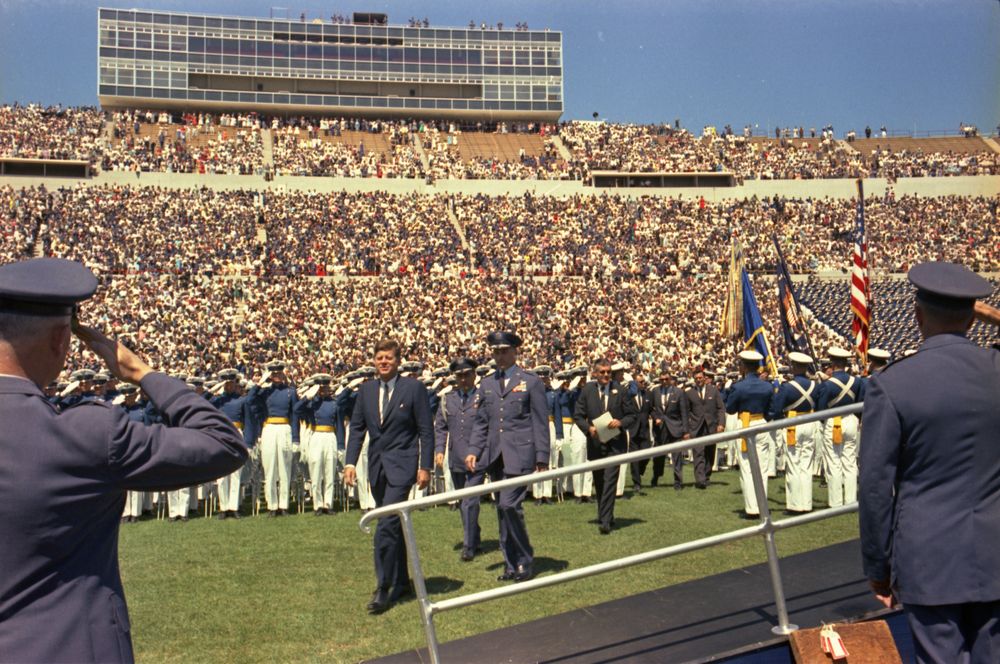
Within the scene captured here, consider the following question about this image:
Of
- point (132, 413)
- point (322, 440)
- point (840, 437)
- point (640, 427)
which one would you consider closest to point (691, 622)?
point (840, 437)

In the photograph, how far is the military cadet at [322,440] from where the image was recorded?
12665 millimetres

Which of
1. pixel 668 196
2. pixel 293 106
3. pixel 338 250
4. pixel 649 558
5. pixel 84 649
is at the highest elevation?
pixel 293 106

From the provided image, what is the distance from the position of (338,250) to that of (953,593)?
129ft

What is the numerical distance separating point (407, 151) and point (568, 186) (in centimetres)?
987

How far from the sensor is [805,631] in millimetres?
4359

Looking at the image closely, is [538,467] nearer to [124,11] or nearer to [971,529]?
[971,529]

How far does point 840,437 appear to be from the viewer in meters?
9.98

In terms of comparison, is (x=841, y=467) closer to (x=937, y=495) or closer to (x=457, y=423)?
(x=457, y=423)

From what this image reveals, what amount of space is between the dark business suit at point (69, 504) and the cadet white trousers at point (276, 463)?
10.2 meters

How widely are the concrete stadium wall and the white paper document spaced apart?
131ft

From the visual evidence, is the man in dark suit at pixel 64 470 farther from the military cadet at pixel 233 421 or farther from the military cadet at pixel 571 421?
the military cadet at pixel 571 421

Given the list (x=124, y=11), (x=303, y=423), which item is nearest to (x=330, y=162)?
(x=124, y=11)

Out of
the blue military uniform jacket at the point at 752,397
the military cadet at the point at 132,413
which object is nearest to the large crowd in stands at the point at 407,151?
the military cadet at the point at 132,413

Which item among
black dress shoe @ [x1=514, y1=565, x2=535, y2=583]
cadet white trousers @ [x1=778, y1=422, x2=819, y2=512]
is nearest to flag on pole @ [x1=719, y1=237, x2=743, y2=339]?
cadet white trousers @ [x1=778, y1=422, x2=819, y2=512]
